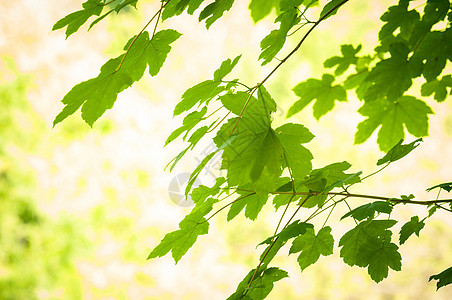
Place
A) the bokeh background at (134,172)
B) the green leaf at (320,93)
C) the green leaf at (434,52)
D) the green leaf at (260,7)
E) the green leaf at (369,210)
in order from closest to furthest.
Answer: the green leaf at (369,210) < the green leaf at (434,52) < the green leaf at (260,7) < the green leaf at (320,93) < the bokeh background at (134,172)

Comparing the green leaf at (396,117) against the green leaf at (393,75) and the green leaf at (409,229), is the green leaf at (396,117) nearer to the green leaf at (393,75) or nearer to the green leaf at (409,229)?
the green leaf at (393,75)

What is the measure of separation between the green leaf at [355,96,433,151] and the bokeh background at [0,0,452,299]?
1731 mm

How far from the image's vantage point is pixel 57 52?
376 centimetres

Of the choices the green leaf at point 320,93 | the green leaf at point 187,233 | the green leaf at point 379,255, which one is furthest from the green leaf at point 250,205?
the green leaf at point 320,93

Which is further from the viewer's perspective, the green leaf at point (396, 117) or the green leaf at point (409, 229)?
the green leaf at point (396, 117)

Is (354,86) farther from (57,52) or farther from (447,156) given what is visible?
(447,156)

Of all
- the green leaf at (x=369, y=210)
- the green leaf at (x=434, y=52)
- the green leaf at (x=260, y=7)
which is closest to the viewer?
the green leaf at (x=369, y=210)

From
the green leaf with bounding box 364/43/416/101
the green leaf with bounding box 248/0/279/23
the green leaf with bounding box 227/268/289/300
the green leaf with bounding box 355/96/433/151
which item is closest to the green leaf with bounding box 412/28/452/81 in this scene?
the green leaf with bounding box 364/43/416/101

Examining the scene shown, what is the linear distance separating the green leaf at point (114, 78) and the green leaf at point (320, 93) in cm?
44

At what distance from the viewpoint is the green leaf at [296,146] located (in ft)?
1.98

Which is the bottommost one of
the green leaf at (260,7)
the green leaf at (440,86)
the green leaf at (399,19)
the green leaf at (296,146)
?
the green leaf at (296,146)

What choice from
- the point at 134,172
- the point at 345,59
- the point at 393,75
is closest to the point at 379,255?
the point at 393,75

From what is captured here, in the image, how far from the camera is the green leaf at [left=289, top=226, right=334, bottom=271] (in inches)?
24.5

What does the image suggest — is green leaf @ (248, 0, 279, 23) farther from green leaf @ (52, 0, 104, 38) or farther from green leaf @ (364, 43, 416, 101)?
green leaf @ (52, 0, 104, 38)
